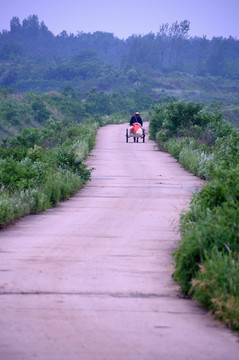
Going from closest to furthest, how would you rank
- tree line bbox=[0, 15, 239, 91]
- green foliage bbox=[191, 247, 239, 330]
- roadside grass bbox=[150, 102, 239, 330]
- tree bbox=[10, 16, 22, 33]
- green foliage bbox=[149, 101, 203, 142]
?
1. green foliage bbox=[191, 247, 239, 330]
2. roadside grass bbox=[150, 102, 239, 330]
3. green foliage bbox=[149, 101, 203, 142]
4. tree line bbox=[0, 15, 239, 91]
5. tree bbox=[10, 16, 22, 33]

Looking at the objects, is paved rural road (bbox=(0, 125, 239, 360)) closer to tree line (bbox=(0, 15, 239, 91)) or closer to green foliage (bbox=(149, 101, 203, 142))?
green foliage (bbox=(149, 101, 203, 142))

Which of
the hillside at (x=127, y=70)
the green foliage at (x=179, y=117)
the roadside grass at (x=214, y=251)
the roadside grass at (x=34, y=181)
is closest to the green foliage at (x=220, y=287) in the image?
the roadside grass at (x=214, y=251)

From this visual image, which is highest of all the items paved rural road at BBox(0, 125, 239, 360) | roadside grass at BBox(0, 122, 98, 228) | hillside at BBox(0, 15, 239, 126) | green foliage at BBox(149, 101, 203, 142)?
hillside at BBox(0, 15, 239, 126)

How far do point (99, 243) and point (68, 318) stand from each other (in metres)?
2.88

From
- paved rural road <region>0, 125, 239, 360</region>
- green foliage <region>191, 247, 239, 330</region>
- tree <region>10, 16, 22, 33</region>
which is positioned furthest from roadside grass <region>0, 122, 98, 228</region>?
tree <region>10, 16, 22, 33</region>

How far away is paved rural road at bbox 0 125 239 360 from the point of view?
4562mm

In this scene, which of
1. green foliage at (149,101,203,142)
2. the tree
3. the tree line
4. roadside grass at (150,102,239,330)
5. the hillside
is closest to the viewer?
roadside grass at (150,102,239,330)

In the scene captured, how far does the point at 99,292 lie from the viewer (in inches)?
233

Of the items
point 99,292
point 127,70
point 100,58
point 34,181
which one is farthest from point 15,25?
point 99,292

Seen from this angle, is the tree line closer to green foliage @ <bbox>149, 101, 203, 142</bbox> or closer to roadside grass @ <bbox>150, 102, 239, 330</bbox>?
green foliage @ <bbox>149, 101, 203, 142</bbox>

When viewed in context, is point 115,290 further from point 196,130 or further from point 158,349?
point 196,130

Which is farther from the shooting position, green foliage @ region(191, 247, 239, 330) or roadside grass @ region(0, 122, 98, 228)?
roadside grass @ region(0, 122, 98, 228)

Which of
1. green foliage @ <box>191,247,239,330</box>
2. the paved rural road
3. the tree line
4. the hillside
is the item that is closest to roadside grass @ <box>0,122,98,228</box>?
the paved rural road

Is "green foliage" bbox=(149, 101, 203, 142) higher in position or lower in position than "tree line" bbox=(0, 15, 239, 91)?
lower
